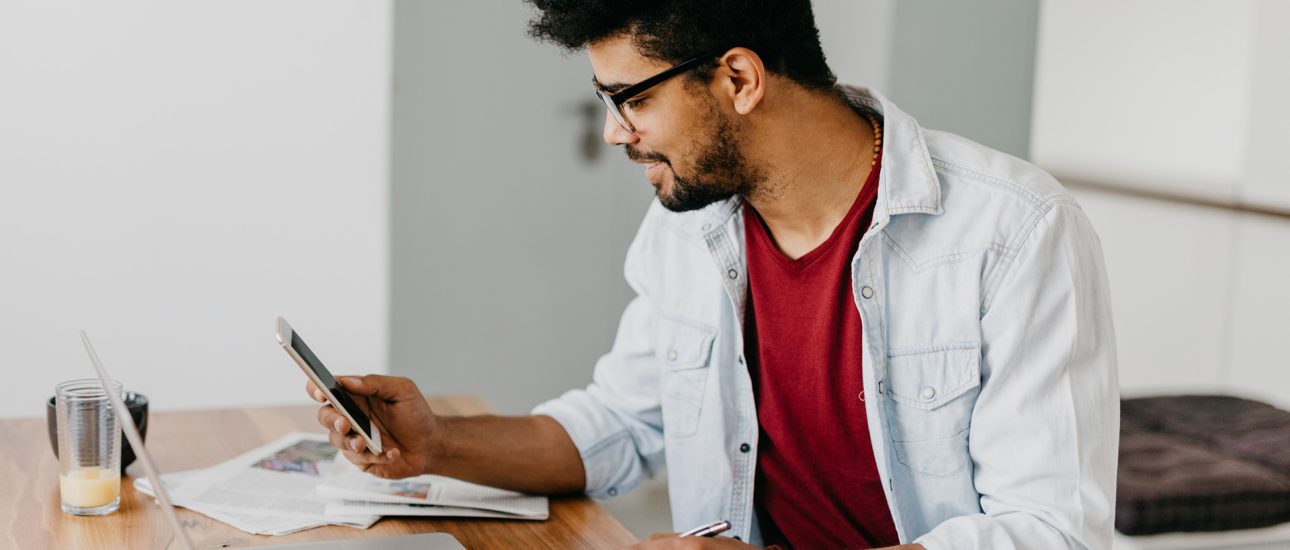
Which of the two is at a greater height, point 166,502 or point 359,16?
point 359,16

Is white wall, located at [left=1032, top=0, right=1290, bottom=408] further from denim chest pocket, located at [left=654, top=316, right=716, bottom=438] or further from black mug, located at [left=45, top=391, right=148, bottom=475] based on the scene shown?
black mug, located at [left=45, top=391, right=148, bottom=475]

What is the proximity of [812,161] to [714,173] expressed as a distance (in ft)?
0.37

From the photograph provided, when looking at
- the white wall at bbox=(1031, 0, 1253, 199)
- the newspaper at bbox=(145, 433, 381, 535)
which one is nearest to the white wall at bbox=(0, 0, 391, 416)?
Result: the newspaper at bbox=(145, 433, 381, 535)

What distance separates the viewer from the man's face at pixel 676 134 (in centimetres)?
134

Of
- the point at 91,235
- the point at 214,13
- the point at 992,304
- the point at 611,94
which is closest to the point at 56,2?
the point at 214,13

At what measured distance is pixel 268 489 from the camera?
1310 millimetres

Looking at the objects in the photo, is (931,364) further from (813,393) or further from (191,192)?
(191,192)

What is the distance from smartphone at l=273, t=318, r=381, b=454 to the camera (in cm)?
109

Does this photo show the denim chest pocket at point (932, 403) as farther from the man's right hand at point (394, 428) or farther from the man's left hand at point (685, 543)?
the man's right hand at point (394, 428)

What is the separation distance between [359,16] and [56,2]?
0.52 m

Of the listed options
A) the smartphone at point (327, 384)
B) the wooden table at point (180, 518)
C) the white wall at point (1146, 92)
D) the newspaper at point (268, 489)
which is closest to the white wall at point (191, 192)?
the wooden table at point (180, 518)

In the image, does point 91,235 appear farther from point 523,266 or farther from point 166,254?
point 523,266

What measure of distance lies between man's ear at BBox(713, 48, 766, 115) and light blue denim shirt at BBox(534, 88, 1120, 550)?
0.16m

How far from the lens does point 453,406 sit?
5.51 ft
